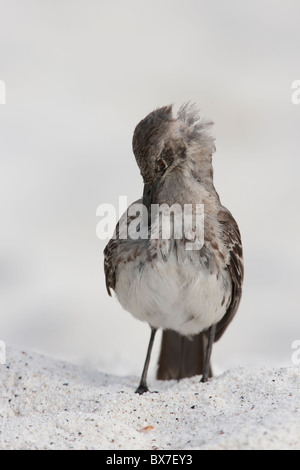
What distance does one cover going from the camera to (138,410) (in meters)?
5.53

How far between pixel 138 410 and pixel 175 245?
1.07 meters

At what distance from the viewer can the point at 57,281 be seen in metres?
10.6

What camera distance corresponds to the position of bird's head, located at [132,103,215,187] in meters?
5.79

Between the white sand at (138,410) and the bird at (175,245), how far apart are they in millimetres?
513

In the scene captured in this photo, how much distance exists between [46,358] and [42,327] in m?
2.39

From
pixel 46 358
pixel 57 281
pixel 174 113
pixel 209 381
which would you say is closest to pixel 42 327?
pixel 57 281

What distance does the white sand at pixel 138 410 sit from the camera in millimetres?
4555
